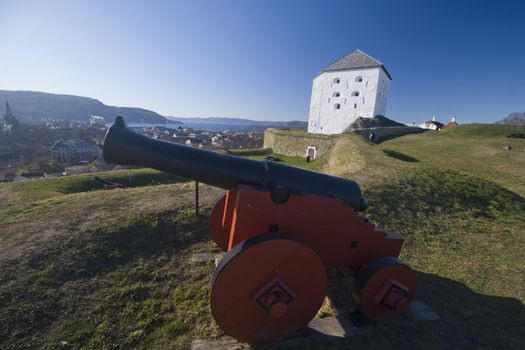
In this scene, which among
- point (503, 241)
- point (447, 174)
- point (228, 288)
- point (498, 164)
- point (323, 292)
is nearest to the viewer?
point (228, 288)

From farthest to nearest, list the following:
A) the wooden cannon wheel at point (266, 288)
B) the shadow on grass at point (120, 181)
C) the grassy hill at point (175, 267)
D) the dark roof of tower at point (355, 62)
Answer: the dark roof of tower at point (355, 62), the shadow on grass at point (120, 181), the grassy hill at point (175, 267), the wooden cannon wheel at point (266, 288)

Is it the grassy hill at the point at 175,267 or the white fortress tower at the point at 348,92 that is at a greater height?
the white fortress tower at the point at 348,92

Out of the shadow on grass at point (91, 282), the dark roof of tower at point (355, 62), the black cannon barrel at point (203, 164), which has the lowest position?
the shadow on grass at point (91, 282)

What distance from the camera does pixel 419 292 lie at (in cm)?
373

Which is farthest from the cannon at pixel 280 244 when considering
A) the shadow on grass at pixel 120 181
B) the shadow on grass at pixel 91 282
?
the shadow on grass at pixel 120 181

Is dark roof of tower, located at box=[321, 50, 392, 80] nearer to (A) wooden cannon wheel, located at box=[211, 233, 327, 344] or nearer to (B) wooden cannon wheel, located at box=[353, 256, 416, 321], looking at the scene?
(B) wooden cannon wheel, located at box=[353, 256, 416, 321]

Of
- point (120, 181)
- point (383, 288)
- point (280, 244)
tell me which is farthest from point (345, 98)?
point (280, 244)

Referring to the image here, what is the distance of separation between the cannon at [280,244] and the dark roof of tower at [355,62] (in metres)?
33.7

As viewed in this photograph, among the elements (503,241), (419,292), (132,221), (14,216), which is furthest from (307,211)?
(14,216)

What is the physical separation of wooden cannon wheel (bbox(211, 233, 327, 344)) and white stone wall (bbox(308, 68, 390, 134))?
33.3 m

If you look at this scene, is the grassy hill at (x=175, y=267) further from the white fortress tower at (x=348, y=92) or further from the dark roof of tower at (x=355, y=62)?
the dark roof of tower at (x=355, y=62)

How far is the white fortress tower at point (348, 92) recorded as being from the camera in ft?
106

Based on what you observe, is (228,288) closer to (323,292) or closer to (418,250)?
(323,292)

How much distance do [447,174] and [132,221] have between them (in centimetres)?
901
